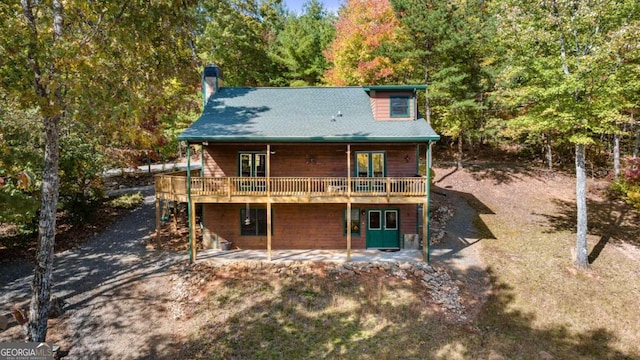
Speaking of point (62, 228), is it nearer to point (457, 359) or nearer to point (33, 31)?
point (33, 31)

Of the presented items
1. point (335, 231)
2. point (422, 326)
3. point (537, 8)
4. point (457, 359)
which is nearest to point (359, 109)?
point (335, 231)

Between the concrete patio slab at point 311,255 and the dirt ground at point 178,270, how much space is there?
131cm

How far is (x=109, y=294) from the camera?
12.2m

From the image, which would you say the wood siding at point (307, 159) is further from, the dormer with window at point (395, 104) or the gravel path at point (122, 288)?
the gravel path at point (122, 288)

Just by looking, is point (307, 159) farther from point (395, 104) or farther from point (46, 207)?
point (46, 207)

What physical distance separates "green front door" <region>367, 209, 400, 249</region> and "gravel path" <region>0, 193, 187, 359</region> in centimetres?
889

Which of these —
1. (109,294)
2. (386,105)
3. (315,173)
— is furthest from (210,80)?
(109,294)

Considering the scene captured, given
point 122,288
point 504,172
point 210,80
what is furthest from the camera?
point 504,172

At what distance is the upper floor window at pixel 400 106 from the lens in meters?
16.0

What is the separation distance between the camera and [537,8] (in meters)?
15.2

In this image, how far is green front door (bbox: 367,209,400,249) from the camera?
53.5 ft

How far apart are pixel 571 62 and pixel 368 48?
48.6 ft

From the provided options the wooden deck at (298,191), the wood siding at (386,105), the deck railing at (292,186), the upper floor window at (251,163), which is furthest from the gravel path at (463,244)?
the upper floor window at (251,163)

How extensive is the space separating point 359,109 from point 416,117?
2.81 metres
